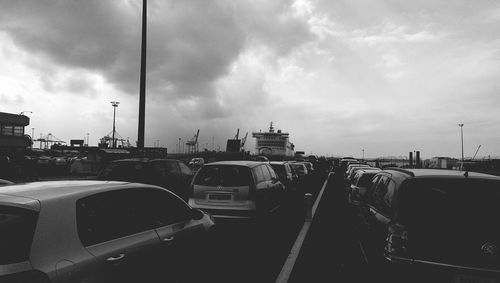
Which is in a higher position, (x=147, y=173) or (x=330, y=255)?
(x=147, y=173)

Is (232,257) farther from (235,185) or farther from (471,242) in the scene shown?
(471,242)

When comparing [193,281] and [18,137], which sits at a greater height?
[18,137]

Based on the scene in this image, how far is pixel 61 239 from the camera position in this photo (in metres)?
2.52

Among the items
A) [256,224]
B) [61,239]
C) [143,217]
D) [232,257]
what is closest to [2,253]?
[61,239]

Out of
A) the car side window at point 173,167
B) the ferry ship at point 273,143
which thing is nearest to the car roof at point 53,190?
the car side window at point 173,167

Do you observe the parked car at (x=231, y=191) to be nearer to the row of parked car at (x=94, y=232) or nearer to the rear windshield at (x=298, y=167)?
the row of parked car at (x=94, y=232)

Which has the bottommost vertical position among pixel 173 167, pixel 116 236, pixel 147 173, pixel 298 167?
pixel 298 167

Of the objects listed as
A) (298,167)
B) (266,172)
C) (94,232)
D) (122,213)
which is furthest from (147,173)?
(298,167)

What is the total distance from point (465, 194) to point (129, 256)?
362 centimetres

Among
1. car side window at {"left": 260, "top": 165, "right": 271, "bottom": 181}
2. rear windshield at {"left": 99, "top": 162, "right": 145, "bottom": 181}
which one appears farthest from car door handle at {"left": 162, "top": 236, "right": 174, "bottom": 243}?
rear windshield at {"left": 99, "top": 162, "right": 145, "bottom": 181}

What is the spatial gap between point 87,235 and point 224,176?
5.58 metres

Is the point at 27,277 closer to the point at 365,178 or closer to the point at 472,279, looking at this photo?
the point at 472,279

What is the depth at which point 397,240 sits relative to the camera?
3.56m

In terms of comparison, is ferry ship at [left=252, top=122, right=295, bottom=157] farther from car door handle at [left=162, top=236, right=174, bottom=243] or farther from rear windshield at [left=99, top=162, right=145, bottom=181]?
car door handle at [left=162, top=236, right=174, bottom=243]
